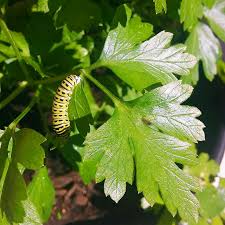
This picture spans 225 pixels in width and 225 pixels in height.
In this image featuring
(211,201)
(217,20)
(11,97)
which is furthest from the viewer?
(211,201)

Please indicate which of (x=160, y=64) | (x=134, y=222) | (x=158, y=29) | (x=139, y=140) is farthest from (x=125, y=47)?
(x=134, y=222)

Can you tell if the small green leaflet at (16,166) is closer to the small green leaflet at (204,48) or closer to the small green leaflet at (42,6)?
the small green leaflet at (42,6)

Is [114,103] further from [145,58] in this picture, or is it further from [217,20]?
[217,20]

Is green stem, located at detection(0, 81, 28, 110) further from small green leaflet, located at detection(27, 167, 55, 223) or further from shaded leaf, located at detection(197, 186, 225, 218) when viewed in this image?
shaded leaf, located at detection(197, 186, 225, 218)

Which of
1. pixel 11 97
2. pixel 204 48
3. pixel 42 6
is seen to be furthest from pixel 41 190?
pixel 204 48

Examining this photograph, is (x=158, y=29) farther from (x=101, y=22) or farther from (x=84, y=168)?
(x=84, y=168)

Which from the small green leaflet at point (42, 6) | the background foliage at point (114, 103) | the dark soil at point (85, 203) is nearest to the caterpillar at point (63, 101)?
the background foliage at point (114, 103)
